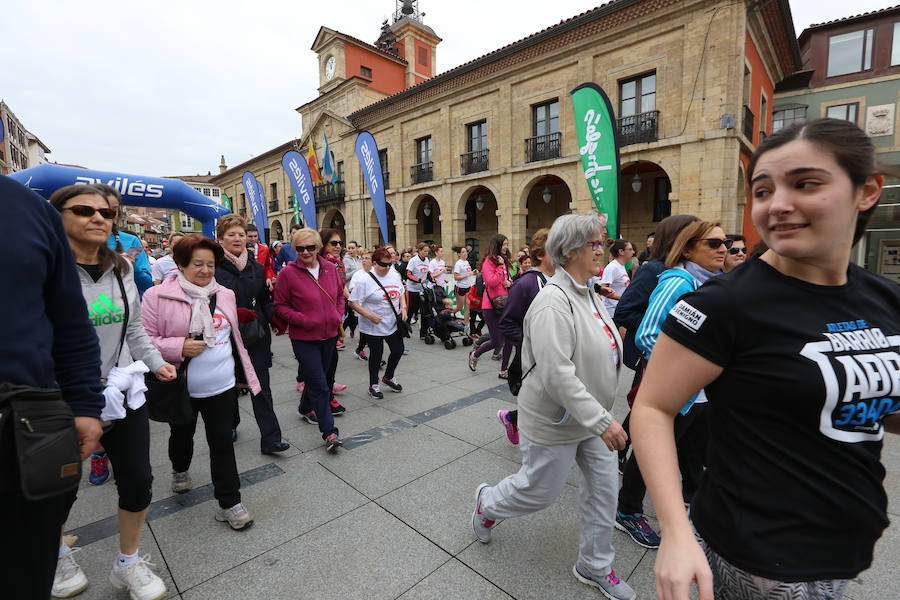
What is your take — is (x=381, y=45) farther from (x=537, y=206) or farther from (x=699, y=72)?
(x=699, y=72)

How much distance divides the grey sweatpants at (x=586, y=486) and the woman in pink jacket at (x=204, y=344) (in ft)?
6.31

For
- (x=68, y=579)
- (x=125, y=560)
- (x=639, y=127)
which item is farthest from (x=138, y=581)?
(x=639, y=127)

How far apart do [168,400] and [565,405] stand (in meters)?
2.39

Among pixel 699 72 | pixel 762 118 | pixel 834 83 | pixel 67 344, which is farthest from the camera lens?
pixel 834 83

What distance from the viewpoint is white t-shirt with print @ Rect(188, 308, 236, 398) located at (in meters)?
2.77

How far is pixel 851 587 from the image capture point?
7.30 ft

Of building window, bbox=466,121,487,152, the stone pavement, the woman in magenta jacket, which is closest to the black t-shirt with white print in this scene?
the stone pavement

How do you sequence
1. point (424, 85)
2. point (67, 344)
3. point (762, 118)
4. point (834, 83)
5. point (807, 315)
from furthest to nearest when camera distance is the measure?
point (424, 85) < point (834, 83) < point (762, 118) < point (67, 344) < point (807, 315)

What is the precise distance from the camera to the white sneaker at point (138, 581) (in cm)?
219

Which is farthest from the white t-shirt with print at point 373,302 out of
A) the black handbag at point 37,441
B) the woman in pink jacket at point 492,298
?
the black handbag at point 37,441

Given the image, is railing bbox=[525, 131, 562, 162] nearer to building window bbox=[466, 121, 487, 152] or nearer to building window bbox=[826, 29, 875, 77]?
building window bbox=[466, 121, 487, 152]

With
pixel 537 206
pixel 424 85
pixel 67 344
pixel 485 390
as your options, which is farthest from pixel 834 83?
pixel 67 344

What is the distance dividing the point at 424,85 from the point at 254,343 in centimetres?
1941

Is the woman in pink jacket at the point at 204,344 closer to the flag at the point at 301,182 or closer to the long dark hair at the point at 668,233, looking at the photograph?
the long dark hair at the point at 668,233
